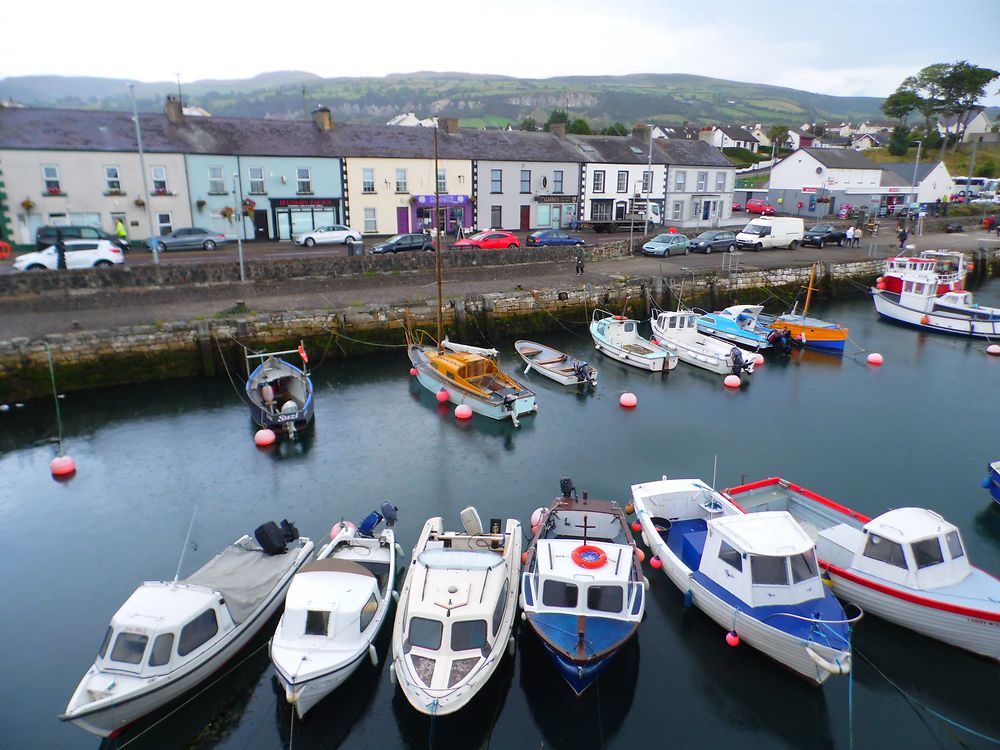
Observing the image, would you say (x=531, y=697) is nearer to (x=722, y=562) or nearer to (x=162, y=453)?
(x=722, y=562)

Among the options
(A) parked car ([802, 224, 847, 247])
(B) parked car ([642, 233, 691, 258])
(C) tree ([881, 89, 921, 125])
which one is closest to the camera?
(B) parked car ([642, 233, 691, 258])

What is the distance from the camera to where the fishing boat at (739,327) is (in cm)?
2736

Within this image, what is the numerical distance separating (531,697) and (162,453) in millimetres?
13148

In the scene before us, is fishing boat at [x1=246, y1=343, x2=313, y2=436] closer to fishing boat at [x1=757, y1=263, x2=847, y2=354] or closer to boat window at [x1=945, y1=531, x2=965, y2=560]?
boat window at [x1=945, y1=531, x2=965, y2=560]

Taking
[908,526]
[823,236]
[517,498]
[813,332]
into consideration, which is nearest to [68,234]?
[517,498]

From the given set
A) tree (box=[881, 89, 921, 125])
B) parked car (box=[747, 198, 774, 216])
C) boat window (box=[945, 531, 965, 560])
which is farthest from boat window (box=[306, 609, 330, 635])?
tree (box=[881, 89, 921, 125])

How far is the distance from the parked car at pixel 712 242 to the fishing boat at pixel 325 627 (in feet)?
114

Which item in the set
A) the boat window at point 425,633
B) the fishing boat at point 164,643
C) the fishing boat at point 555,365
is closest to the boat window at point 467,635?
the boat window at point 425,633

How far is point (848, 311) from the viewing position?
1403 inches

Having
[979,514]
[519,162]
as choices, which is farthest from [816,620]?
[519,162]

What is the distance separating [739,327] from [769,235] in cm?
1698

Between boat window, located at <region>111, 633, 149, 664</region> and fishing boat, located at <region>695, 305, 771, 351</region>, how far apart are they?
80.8 ft

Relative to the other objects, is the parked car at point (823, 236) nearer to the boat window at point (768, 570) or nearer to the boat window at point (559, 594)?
the boat window at point (768, 570)

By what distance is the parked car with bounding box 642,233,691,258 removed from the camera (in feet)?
128
